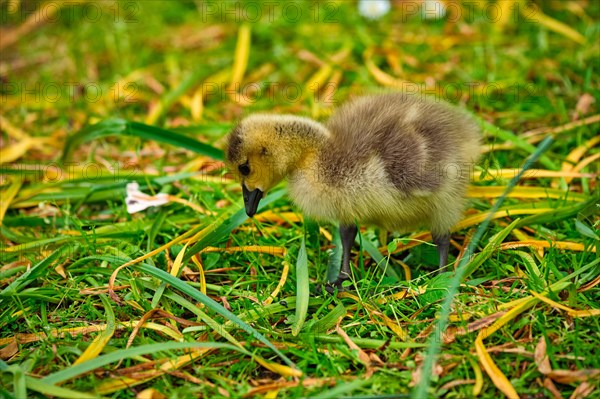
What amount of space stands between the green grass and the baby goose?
166mm

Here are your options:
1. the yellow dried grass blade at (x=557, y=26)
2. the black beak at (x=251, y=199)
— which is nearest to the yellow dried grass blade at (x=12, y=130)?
the black beak at (x=251, y=199)

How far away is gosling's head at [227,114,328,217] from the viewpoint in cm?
250

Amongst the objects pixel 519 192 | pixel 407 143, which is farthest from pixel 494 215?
pixel 407 143

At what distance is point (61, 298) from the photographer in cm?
258

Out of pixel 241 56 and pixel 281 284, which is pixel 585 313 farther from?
pixel 241 56

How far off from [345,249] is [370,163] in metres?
0.42

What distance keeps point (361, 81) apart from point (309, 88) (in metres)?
0.32

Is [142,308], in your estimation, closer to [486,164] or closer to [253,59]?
[486,164]

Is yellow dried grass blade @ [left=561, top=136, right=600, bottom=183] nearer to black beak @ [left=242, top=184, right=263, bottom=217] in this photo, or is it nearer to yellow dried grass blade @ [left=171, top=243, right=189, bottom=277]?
black beak @ [left=242, top=184, right=263, bottom=217]

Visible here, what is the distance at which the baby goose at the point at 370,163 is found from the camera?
95.1 inches

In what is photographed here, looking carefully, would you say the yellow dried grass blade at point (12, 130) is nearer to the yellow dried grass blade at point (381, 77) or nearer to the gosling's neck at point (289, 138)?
the gosling's neck at point (289, 138)

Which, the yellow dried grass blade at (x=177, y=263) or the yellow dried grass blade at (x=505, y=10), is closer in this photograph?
the yellow dried grass blade at (x=177, y=263)

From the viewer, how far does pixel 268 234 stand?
116 inches

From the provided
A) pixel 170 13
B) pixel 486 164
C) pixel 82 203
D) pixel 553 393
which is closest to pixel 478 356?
pixel 553 393
